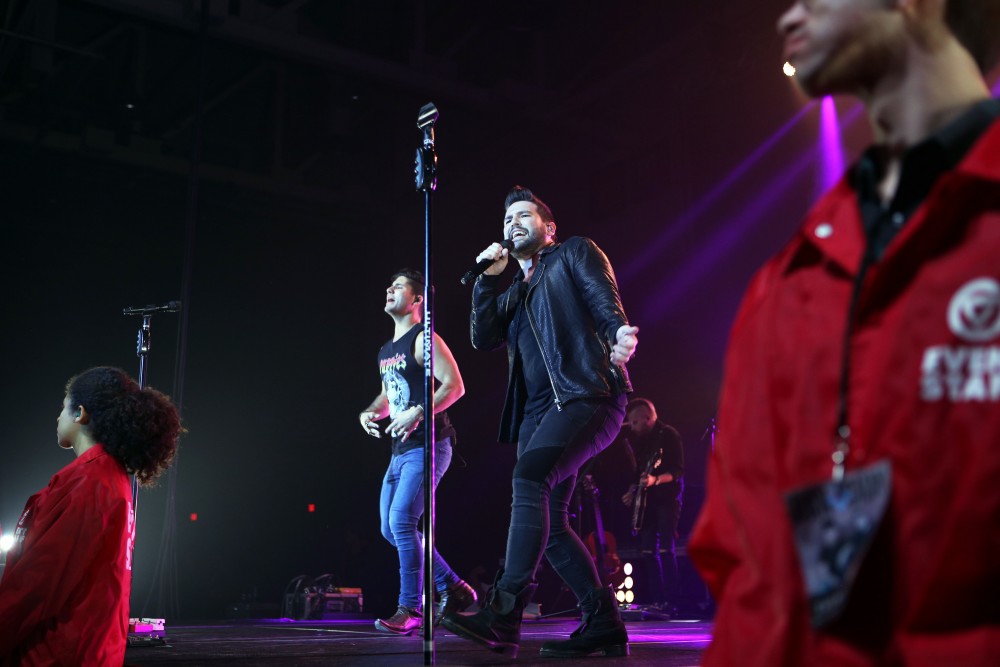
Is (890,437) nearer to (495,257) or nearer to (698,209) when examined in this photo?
(495,257)

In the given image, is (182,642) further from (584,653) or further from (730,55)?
(730,55)

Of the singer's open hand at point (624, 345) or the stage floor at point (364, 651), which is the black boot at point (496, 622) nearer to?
the stage floor at point (364, 651)

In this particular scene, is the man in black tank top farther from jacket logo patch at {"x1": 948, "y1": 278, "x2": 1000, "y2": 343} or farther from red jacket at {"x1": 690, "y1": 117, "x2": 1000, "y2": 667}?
jacket logo patch at {"x1": 948, "y1": 278, "x2": 1000, "y2": 343}

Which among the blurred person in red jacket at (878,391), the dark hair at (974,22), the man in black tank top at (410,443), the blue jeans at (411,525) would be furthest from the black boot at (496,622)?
the dark hair at (974,22)

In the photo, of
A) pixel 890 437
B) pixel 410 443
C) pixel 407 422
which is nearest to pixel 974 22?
pixel 890 437

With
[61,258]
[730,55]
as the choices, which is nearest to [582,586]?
[730,55]

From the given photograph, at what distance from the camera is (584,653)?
12.1 feet

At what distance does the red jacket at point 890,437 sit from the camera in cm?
97

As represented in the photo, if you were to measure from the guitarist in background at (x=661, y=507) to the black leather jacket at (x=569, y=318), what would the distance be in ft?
16.3

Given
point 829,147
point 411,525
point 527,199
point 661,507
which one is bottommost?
point 411,525

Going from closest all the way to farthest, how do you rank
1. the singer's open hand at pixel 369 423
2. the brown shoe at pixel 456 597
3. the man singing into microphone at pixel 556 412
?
the man singing into microphone at pixel 556 412 < the brown shoe at pixel 456 597 < the singer's open hand at pixel 369 423

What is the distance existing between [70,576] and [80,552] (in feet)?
0.27

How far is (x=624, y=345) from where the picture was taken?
3525 mm

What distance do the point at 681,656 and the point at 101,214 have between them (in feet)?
36.1
